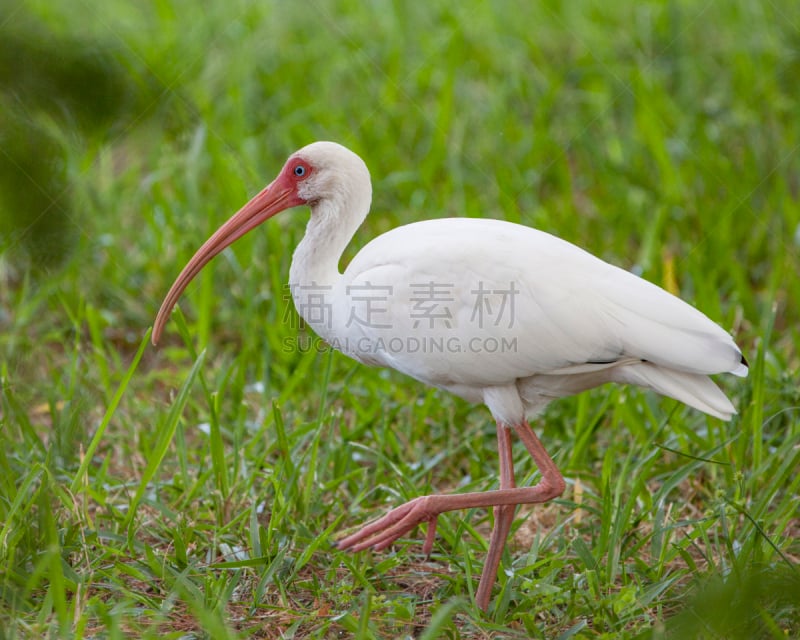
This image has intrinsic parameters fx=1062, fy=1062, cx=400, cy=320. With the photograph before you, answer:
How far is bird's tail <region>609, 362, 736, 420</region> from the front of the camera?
11.2 ft

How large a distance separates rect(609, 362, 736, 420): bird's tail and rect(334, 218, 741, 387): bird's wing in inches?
3.5

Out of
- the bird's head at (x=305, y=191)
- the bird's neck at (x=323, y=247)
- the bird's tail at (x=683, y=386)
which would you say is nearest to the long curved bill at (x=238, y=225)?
the bird's head at (x=305, y=191)

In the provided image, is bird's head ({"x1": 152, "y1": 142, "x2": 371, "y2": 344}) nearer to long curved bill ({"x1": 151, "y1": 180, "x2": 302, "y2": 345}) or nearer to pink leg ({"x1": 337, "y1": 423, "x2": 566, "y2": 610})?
long curved bill ({"x1": 151, "y1": 180, "x2": 302, "y2": 345})

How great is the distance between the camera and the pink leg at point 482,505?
137 inches

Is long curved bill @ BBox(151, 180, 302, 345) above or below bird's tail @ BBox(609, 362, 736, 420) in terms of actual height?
above

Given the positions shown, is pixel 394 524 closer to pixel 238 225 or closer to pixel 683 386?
pixel 683 386

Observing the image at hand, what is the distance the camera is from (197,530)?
381 centimetres

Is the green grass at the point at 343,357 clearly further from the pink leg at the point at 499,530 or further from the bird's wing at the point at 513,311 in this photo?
the bird's wing at the point at 513,311

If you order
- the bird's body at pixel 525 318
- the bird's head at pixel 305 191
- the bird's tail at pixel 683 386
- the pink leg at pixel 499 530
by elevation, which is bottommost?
the pink leg at pixel 499 530

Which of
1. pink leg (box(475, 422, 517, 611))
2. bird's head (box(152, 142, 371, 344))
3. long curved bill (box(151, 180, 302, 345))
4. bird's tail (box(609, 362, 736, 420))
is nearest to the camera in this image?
bird's tail (box(609, 362, 736, 420))

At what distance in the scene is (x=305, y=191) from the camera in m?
3.78

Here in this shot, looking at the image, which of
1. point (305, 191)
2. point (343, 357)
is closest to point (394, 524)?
point (305, 191)

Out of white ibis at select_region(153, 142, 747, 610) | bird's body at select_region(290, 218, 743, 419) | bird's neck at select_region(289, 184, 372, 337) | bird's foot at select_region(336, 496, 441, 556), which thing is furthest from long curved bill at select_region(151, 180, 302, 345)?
bird's foot at select_region(336, 496, 441, 556)

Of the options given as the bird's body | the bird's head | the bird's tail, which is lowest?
the bird's tail
